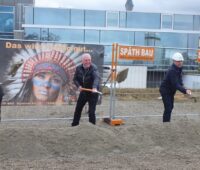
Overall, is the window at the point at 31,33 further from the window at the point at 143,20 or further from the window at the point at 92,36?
the window at the point at 143,20

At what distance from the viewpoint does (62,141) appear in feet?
23.7

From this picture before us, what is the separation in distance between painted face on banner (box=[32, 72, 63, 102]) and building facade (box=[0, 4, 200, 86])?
11815 mm

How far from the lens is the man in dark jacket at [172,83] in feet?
30.0

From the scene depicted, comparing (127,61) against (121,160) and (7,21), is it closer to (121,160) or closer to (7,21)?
(121,160)

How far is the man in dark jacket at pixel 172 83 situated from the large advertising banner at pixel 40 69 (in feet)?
5.75

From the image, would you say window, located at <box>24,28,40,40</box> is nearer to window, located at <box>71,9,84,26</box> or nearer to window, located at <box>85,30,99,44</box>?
window, located at <box>85,30,99,44</box>

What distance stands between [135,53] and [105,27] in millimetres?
19331

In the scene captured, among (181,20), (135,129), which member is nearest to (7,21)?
(181,20)

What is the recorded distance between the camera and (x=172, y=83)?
9.22 m

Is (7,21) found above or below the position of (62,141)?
above

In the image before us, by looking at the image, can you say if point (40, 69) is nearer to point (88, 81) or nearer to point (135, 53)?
point (88, 81)

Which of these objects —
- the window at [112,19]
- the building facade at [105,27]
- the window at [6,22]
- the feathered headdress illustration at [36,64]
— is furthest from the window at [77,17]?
the feathered headdress illustration at [36,64]

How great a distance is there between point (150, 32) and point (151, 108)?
499 inches

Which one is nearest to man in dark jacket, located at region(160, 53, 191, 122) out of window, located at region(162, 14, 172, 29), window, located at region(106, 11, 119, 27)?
window, located at region(106, 11, 119, 27)
